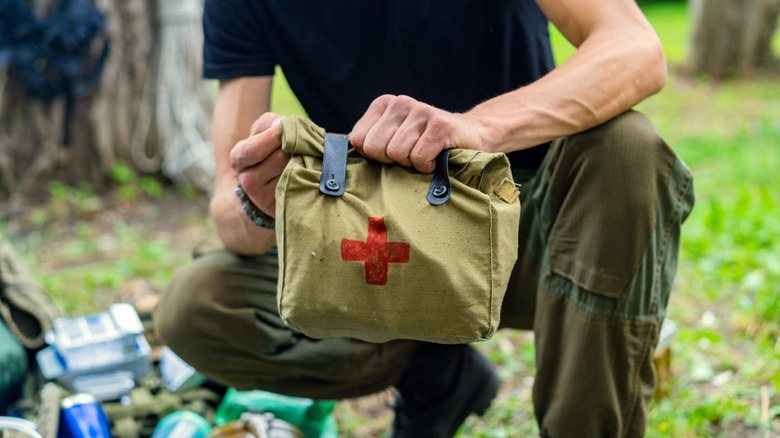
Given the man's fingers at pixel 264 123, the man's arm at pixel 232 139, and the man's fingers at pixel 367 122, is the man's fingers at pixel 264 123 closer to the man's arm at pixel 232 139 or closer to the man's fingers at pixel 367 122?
the man's fingers at pixel 367 122

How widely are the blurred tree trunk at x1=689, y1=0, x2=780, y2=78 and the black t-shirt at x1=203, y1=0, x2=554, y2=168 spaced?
673 centimetres

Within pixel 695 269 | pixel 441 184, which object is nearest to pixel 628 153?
pixel 441 184

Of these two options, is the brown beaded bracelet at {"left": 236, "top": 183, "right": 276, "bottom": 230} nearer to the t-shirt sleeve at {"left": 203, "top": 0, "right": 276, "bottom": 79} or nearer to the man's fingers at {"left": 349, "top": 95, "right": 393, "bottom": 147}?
the man's fingers at {"left": 349, "top": 95, "right": 393, "bottom": 147}

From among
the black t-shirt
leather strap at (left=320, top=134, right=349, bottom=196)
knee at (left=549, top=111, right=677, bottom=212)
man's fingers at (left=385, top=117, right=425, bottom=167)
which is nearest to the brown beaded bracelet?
leather strap at (left=320, top=134, right=349, bottom=196)

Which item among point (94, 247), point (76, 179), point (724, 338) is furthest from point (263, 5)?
point (76, 179)

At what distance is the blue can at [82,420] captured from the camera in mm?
1842

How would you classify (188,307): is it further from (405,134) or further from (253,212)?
(405,134)

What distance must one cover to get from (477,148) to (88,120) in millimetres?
3773

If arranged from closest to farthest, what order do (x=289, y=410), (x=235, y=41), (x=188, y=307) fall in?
(x=188, y=307)
(x=235, y=41)
(x=289, y=410)

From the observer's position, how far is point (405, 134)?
1.29 m

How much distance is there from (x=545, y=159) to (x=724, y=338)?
129 cm

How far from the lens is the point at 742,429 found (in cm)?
201

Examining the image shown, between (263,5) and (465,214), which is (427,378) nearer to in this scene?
(465,214)

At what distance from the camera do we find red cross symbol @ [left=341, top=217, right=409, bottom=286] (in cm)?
123
